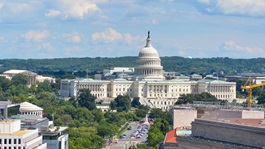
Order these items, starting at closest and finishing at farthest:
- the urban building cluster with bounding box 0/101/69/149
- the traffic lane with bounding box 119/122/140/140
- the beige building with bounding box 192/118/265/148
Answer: the beige building with bounding box 192/118/265/148, the urban building cluster with bounding box 0/101/69/149, the traffic lane with bounding box 119/122/140/140

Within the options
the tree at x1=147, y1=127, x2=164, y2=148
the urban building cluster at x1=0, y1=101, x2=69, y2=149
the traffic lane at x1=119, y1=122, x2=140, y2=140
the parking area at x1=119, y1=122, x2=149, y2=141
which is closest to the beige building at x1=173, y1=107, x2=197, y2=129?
the urban building cluster at x1=0, y1=101, x2=69, y2=149

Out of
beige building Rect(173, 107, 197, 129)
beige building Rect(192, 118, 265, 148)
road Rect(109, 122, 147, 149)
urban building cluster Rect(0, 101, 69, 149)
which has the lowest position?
road Rect(109, 122, 147, 149)

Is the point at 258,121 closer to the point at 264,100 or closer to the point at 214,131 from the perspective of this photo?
the point at 214,131

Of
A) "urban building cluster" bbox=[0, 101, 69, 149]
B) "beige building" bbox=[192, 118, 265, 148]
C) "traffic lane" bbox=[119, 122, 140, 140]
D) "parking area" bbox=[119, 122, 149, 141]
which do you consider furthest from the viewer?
"traffic lane" bbox=[119, 122, 140, 140]

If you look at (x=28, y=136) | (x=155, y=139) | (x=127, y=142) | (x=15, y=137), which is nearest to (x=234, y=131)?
(x=15, y=137)

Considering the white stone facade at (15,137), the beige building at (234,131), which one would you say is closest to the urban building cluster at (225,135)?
the beige building at (234,131)

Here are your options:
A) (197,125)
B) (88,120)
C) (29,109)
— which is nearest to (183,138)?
(197,125)

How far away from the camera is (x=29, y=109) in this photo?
14362 cm

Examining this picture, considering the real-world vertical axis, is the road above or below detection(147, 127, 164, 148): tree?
below

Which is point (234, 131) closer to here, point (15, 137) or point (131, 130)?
point (15, 137)

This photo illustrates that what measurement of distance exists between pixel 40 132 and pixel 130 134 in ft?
207

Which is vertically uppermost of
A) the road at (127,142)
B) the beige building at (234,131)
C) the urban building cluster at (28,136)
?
the beige building at (234,131)

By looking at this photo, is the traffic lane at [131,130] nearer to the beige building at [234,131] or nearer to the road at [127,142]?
the road at [127,142]

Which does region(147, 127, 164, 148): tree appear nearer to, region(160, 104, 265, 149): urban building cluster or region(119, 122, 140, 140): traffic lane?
region(119, 122, 140, 140): traffic lane
